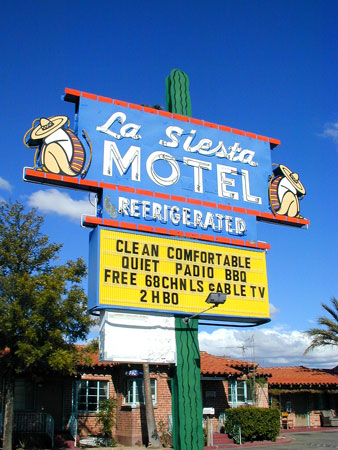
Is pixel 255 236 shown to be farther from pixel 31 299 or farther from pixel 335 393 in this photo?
pixel 335 393

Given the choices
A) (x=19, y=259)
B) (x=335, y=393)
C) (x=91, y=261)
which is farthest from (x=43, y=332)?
(x=335, y=393)

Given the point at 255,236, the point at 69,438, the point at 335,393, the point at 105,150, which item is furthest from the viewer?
the point at 335,393

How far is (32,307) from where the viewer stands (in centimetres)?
2045

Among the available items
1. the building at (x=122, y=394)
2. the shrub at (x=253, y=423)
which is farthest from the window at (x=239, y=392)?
the shrub at (x=253, y=423)

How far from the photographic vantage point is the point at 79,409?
2600cm

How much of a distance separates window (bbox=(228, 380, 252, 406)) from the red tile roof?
1396 millimetres

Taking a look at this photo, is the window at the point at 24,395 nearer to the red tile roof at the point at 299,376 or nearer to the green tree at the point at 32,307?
the green tree at the point at 32,307

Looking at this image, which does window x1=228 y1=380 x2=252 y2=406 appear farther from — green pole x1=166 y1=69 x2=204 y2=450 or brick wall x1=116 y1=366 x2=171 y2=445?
green pole x1=166 y1=69 x2=204 y2=450

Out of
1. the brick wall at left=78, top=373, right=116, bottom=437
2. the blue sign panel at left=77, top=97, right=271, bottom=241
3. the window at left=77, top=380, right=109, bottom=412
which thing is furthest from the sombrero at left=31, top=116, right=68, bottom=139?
the window at left=77, top=380, right=109, bottom=412

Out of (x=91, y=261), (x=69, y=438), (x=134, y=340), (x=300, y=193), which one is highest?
(x=300, y=193)

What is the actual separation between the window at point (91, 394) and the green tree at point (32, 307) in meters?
4.47

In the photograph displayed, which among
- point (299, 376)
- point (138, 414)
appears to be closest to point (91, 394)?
point (138, 414)

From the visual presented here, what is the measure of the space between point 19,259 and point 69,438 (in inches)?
361

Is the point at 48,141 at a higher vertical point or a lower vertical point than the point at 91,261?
higher
